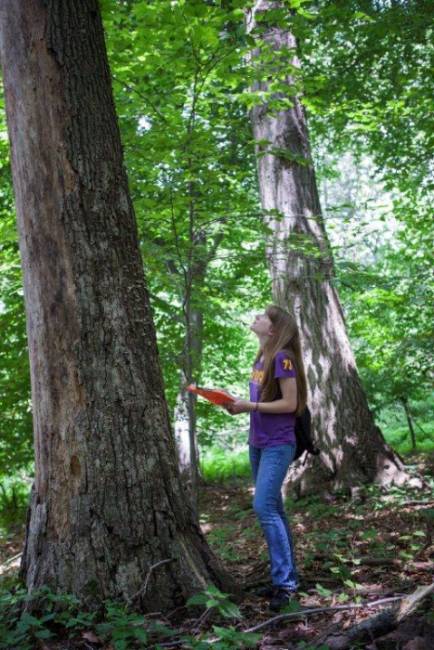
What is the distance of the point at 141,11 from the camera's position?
474 centimetres

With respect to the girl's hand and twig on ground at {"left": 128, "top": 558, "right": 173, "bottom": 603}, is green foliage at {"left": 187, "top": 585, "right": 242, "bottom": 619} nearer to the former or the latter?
twig on ground at {"left": 128, "top": 558, "right": 173, "bottom": 603}

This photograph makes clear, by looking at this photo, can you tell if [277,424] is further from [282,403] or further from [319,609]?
[319,609]

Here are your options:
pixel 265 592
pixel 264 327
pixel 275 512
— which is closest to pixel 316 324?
pixel 264 327

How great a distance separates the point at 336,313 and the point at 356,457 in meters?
1.78

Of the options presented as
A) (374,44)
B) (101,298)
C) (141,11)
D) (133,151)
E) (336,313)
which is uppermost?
(374,44)

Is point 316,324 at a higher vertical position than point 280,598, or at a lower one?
higher

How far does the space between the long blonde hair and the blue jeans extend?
12.6 inches

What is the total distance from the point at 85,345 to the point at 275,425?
1.30 m

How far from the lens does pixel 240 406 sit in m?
3.96

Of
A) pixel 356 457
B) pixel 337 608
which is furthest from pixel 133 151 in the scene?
pixel 356 457

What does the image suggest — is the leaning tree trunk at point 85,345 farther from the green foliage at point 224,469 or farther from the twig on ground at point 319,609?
the green foliage at point 224,469

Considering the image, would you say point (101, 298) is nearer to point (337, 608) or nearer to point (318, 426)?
point (337, 608)

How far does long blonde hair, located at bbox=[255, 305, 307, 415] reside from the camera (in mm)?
4051

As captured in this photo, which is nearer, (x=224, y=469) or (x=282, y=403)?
(x=282, y=403)
